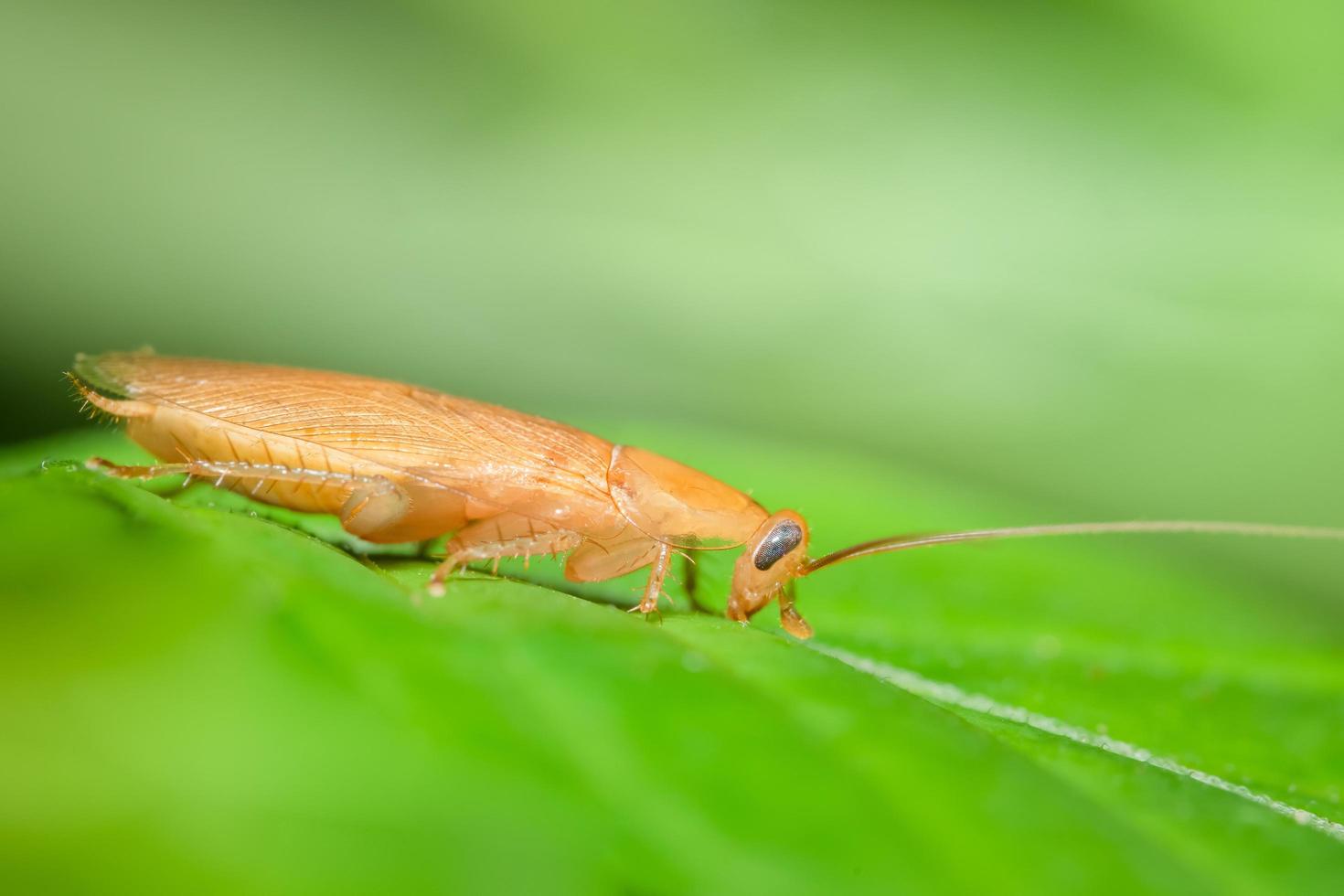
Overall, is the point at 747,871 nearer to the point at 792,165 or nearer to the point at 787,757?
the point at 787,757

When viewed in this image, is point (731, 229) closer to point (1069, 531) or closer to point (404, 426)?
point (404, 426)

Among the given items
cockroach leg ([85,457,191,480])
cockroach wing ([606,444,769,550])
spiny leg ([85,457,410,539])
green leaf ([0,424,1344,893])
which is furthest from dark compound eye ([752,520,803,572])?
cockroach leg ([85,457,191,480])

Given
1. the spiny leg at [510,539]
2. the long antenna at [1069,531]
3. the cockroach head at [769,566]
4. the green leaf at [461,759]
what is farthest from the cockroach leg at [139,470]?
the long antenna at [1069,531]

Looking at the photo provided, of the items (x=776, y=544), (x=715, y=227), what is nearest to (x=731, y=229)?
(x=715, y=227)

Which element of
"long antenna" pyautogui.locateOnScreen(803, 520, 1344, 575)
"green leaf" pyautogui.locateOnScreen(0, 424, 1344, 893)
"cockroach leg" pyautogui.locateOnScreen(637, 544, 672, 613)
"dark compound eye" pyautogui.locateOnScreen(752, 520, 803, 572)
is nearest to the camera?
"green leaf" pyautogui.locateOnScreen(0, 424, 1344, 893)

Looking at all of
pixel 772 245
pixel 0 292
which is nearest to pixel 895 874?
pixel 772 245

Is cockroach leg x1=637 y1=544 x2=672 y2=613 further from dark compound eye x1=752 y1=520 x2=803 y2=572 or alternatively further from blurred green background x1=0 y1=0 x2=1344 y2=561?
blurred green background x1=0 y1=0 x2=1344 y2=561

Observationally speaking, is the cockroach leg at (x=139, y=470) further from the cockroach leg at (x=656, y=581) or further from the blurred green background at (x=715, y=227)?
the blurred green background at (x=715, y=227)
